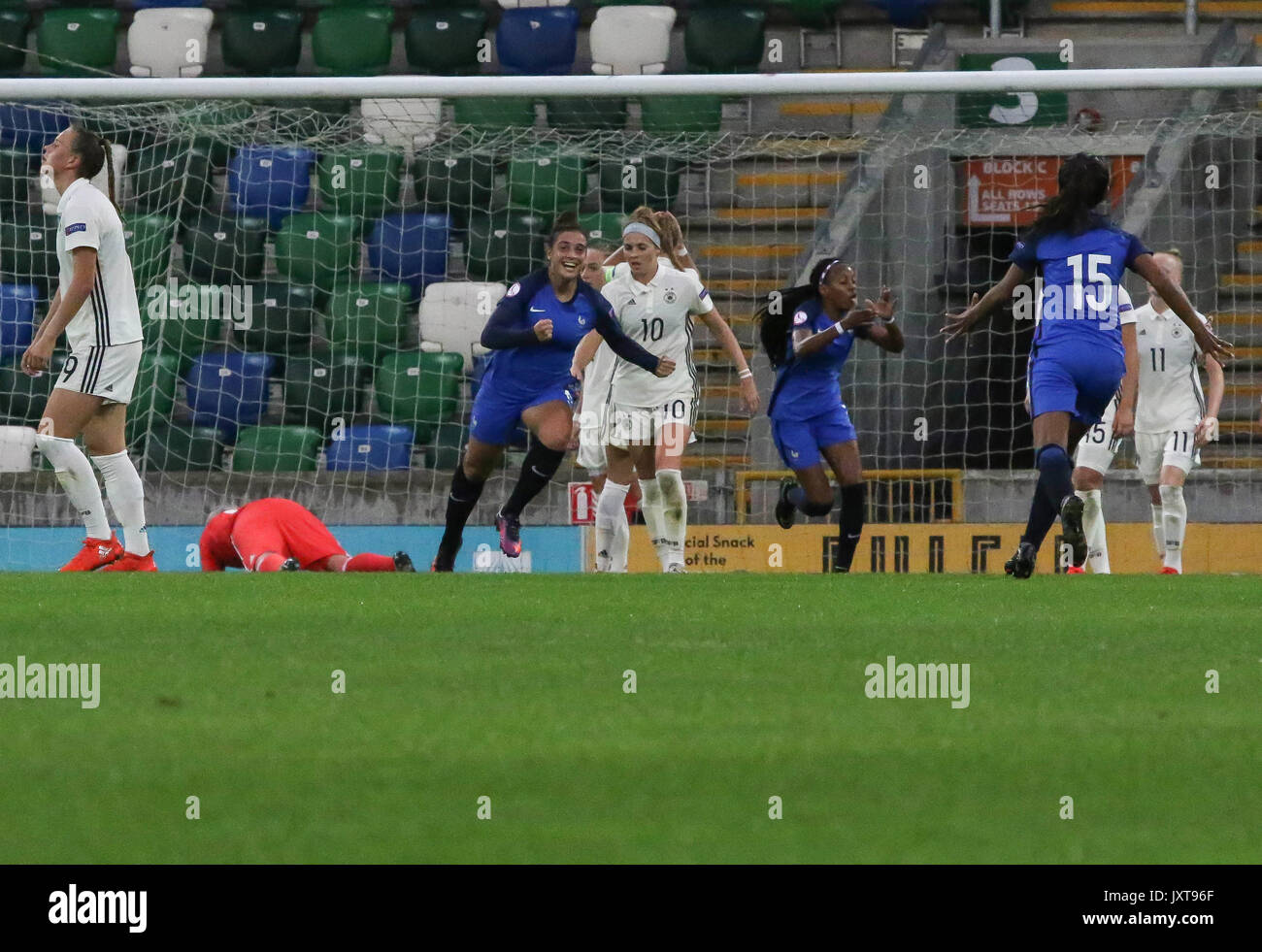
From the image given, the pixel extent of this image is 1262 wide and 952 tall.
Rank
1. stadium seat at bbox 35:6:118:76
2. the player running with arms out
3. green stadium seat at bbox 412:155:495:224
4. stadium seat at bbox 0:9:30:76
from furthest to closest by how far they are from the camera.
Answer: stadium seat at bbox 0:9:30:76 < stadium seat at bbox 35:6:118:76 < green stadium seat at bbox 412:155:495:224 < the player running with arms out

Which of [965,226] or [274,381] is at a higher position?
[965,226]

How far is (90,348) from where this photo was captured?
10.1 m

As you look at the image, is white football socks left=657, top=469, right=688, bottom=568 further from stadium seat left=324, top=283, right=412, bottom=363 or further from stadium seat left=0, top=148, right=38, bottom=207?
stadium seat left=0, top=148, right=38, bottom=207

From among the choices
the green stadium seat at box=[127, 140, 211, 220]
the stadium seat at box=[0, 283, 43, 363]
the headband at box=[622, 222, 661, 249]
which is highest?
the green stadium seat at box=[127, 140, 211, 220]

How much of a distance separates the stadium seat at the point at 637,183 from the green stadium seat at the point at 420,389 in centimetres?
194

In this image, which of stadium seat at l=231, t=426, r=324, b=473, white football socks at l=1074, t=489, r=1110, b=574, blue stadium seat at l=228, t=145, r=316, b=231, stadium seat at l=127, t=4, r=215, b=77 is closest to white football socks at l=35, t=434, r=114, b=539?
stadium seat at l=231, t=426, r=324, b=473

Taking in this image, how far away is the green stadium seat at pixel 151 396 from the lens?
14.6 meters

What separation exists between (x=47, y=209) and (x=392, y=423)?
119 inches

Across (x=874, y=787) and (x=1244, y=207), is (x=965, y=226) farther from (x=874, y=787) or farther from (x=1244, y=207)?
(x=874, y=787)

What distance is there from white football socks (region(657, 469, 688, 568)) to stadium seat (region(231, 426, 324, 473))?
376cm

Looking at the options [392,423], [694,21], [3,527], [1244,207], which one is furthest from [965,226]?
[3,527]

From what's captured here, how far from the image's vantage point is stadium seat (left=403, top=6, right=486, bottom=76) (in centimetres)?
1880

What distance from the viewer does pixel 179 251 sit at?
15.3 meters

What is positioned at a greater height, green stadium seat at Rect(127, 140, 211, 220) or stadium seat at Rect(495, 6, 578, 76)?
stadium seat at Rect(495, 6, 578, 76)
